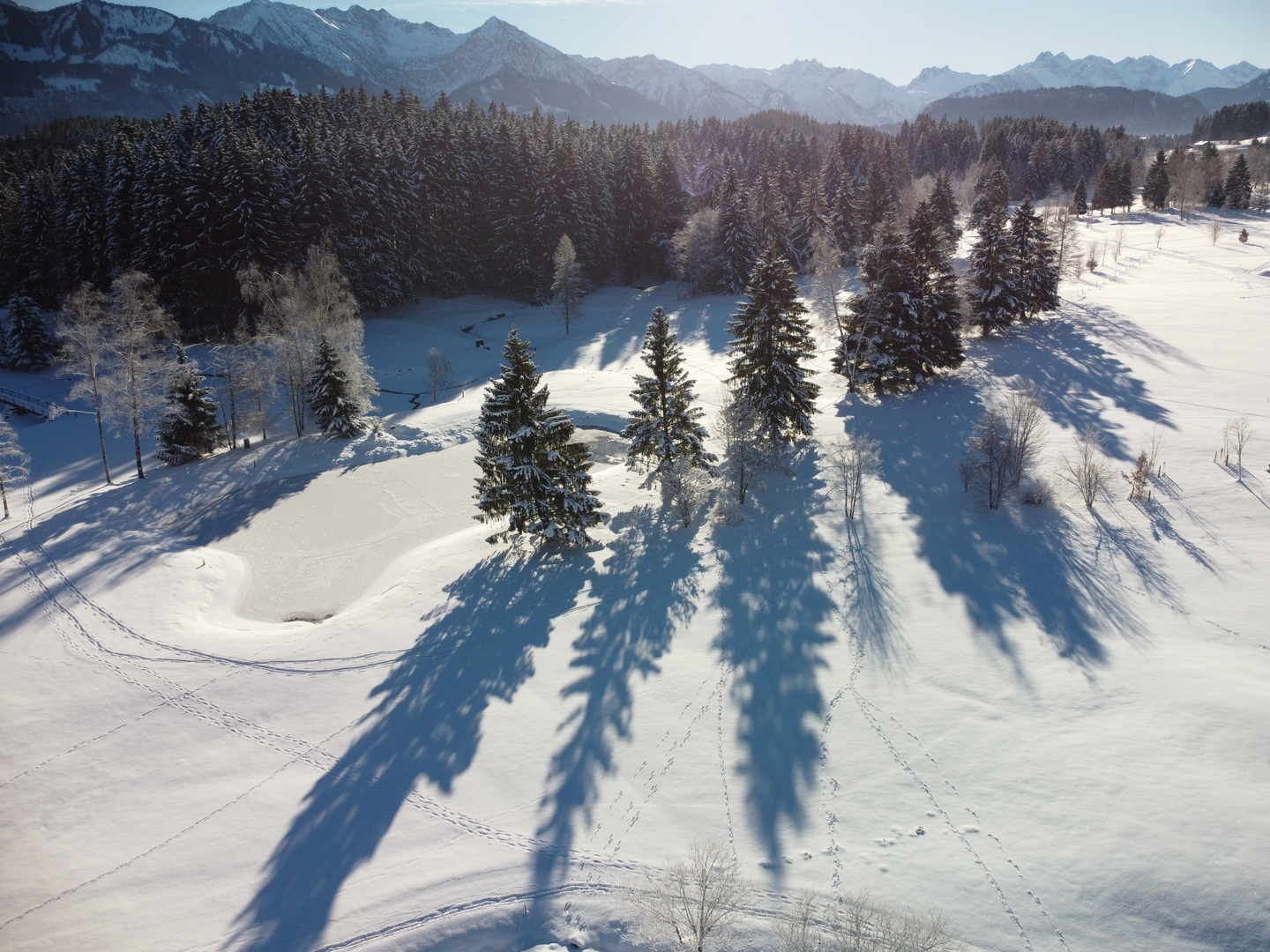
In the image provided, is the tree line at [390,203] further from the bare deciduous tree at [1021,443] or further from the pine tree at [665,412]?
the pine tree at [665,412]

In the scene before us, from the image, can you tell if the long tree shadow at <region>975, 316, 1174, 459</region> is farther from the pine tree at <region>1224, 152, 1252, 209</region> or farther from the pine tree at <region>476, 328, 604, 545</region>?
the pine tree at <region>1224, 152, 1252, 209</region>

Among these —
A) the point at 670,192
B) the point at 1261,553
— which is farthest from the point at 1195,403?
the point at 670,192

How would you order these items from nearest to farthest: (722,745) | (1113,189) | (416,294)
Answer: (722,745), (416,294), (1113,189)

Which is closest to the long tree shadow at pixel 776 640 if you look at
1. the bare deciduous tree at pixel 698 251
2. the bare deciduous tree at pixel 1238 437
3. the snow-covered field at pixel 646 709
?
the snow-covered field at pixel 646 709

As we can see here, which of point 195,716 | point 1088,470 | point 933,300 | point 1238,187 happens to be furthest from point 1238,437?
point 1238,187

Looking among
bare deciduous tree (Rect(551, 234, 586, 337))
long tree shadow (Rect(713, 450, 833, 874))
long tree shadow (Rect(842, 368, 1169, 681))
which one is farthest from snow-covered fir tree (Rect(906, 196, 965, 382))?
bare deciduous tree (Rect(551, 234, 586, 337))

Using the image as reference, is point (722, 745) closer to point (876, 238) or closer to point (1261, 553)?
point (1261, 553)
